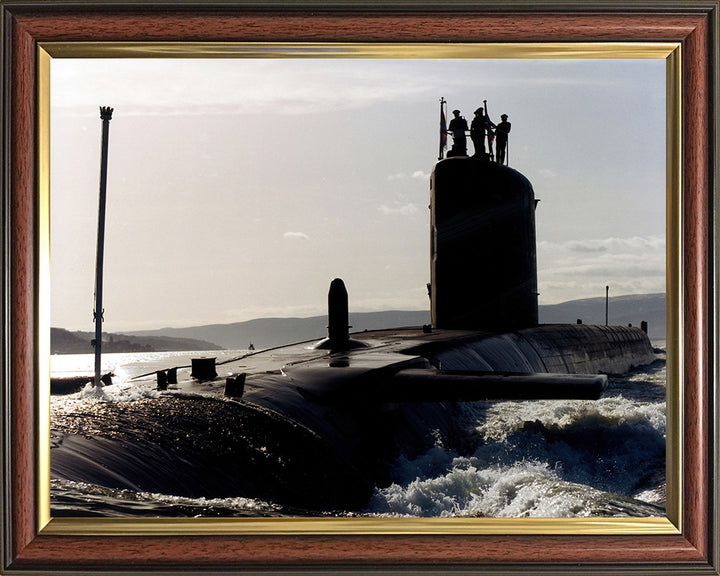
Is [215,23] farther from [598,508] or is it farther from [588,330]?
[588,330]

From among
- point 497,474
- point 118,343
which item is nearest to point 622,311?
point 497,474

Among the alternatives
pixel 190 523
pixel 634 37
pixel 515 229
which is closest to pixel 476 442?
pixel 190 523

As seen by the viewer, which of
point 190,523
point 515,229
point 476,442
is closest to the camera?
point 190,523

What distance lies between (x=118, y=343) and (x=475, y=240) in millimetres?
7016

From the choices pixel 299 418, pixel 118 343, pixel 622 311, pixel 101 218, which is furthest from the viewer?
pixel 299 418

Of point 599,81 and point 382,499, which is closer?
point 599,81

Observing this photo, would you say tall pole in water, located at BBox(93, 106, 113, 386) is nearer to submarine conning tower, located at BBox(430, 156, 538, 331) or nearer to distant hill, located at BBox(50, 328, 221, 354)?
distant hill, located at BBox(50, 328, 221, 354)

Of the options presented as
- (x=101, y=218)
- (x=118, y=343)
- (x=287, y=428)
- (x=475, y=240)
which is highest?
(x=475, y=240)

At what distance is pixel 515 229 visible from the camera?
430 inches

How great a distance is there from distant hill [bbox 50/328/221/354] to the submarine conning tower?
6.28 meters

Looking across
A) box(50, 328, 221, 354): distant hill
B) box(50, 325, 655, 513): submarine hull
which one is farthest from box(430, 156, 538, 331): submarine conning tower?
box(50, 328, 221, 354): distant hill

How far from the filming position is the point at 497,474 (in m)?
4.34

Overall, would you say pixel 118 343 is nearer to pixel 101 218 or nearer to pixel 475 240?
pixel 101 218

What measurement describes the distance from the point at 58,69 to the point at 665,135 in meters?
2.88
